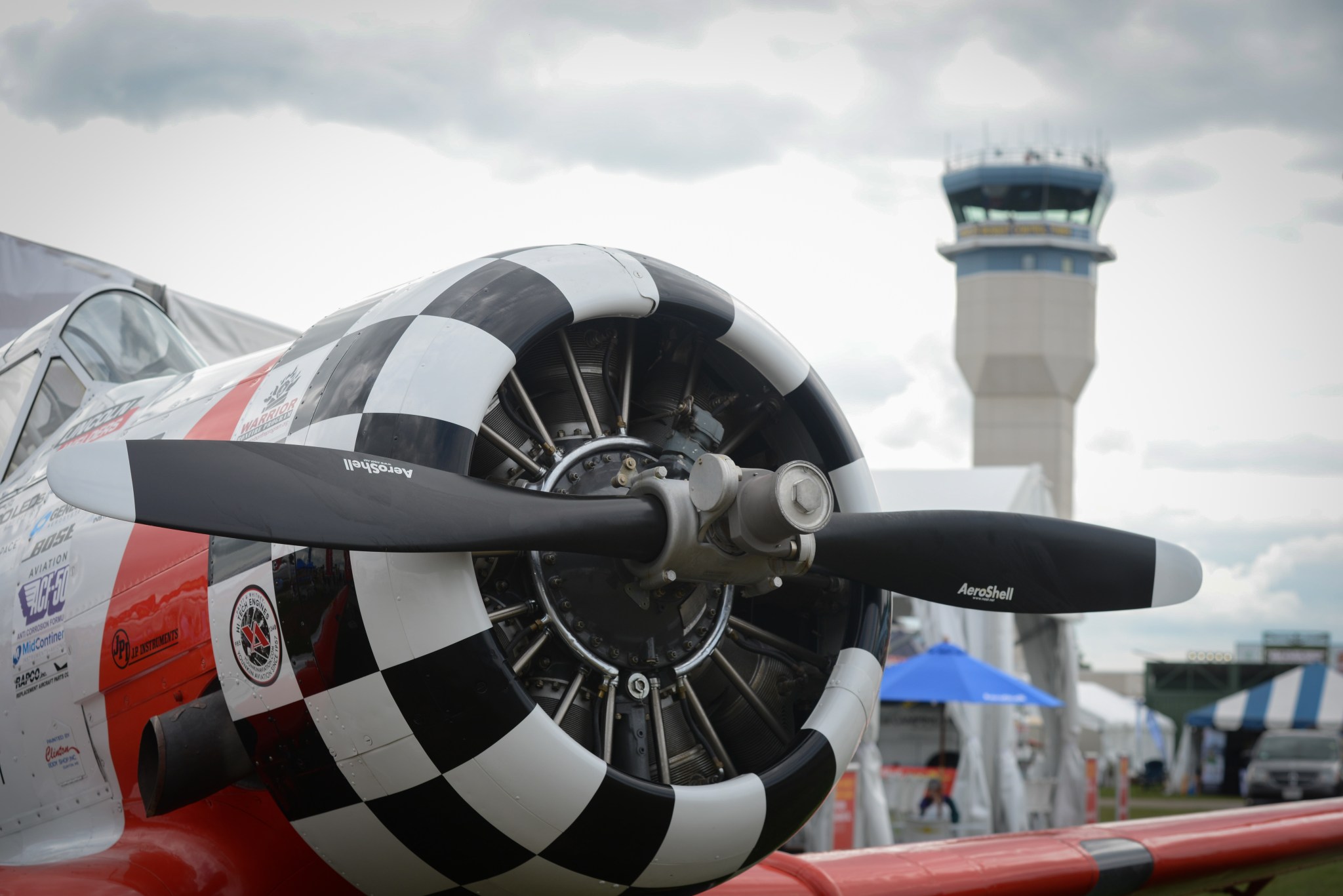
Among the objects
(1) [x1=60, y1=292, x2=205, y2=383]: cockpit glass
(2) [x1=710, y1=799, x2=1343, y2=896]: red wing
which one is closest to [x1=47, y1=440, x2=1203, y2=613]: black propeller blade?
(2) [x1=710, y1=799, x2=1343, y2=896]: red wing

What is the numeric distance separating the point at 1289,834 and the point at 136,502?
576cm

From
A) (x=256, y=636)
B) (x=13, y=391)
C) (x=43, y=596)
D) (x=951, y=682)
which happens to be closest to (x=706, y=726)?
(x=256, y=636)

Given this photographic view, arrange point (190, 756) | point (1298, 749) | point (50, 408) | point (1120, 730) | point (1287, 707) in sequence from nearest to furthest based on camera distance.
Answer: point (190, 756) → point (50, 408) → point (1298, 749) → point (1287, 707) → point (1120, 730)

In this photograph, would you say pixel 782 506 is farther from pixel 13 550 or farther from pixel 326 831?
pixel 13 550

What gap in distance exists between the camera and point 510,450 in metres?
2.96

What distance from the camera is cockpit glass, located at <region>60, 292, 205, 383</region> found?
462 cm

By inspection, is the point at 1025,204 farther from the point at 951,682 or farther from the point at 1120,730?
the point at 951,682

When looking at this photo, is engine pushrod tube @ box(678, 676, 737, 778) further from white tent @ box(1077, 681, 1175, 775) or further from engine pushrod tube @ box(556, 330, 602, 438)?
white tent @ box(1077, 681, 1175, 775)

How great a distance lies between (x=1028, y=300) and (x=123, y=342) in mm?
59606

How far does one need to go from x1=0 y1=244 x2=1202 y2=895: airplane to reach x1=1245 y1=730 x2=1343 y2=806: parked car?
28.3m

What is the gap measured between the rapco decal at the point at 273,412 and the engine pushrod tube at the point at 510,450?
45 centimetres

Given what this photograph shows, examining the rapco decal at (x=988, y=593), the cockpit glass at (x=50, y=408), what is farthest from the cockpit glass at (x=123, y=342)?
the rapco decal at (x=988, y=593)

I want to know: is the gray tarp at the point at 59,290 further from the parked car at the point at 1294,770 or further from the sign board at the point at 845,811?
the parked car at the point at 1294,770

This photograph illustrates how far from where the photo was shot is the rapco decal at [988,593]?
335 centimetres
